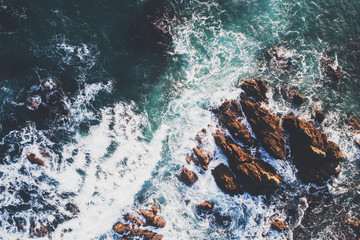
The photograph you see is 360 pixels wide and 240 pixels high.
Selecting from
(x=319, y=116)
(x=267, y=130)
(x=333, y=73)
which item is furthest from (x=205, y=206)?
(x=333, y=73)

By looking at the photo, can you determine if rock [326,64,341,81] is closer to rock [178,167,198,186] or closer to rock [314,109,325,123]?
rock [314,109,325,123]

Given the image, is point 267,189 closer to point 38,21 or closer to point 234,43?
point 234,43

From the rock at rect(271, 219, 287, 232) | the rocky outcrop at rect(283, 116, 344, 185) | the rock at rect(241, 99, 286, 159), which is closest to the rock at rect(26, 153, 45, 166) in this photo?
the rock at rect(241, 99, 286, 159)

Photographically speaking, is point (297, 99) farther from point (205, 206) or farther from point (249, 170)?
point (205, 206)

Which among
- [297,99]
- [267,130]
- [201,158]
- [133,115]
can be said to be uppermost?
[297,99]

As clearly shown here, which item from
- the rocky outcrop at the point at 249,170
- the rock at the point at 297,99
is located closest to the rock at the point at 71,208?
the rocky outcrop at the point at 249,170

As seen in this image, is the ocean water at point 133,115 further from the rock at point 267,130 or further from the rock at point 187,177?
the rock at point 267,130

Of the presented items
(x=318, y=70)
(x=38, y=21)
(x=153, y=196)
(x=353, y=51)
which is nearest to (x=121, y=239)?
(x=153, y=196)
